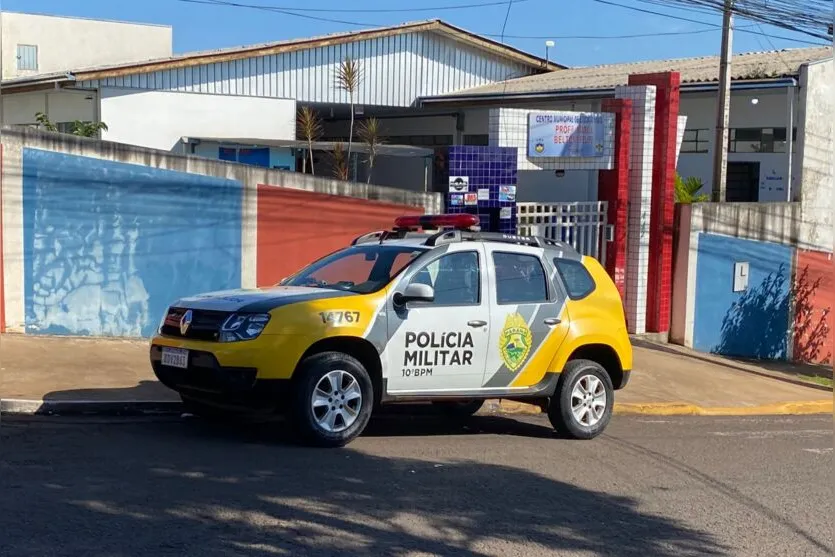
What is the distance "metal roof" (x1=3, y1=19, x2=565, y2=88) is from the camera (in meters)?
24.0

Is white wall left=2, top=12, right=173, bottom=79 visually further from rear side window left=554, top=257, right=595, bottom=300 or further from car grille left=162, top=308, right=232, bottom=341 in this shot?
car grille left=162, top=308, right=232, bottom=341

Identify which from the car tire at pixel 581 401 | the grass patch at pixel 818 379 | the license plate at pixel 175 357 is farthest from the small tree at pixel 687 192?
the license plate at pixel 175 357

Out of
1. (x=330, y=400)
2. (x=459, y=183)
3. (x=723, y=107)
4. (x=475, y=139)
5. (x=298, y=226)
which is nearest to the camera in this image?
(x=330, y=400)

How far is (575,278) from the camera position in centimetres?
977

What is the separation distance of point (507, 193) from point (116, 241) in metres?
5.56

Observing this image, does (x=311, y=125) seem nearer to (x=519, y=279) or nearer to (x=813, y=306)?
(x=813, y=306)

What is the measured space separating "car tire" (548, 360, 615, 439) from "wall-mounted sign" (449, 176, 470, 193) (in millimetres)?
5415

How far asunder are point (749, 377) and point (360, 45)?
1711 cm

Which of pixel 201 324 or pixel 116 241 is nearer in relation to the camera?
pixel 201 324

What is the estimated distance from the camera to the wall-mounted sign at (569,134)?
50.6ft

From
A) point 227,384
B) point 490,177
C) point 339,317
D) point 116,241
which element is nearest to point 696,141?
point 490,177

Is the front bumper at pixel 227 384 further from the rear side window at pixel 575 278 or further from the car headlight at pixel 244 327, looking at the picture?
the rear side window at pixel 575 278

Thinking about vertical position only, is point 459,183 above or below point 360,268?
above

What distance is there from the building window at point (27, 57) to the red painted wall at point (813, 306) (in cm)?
2615
